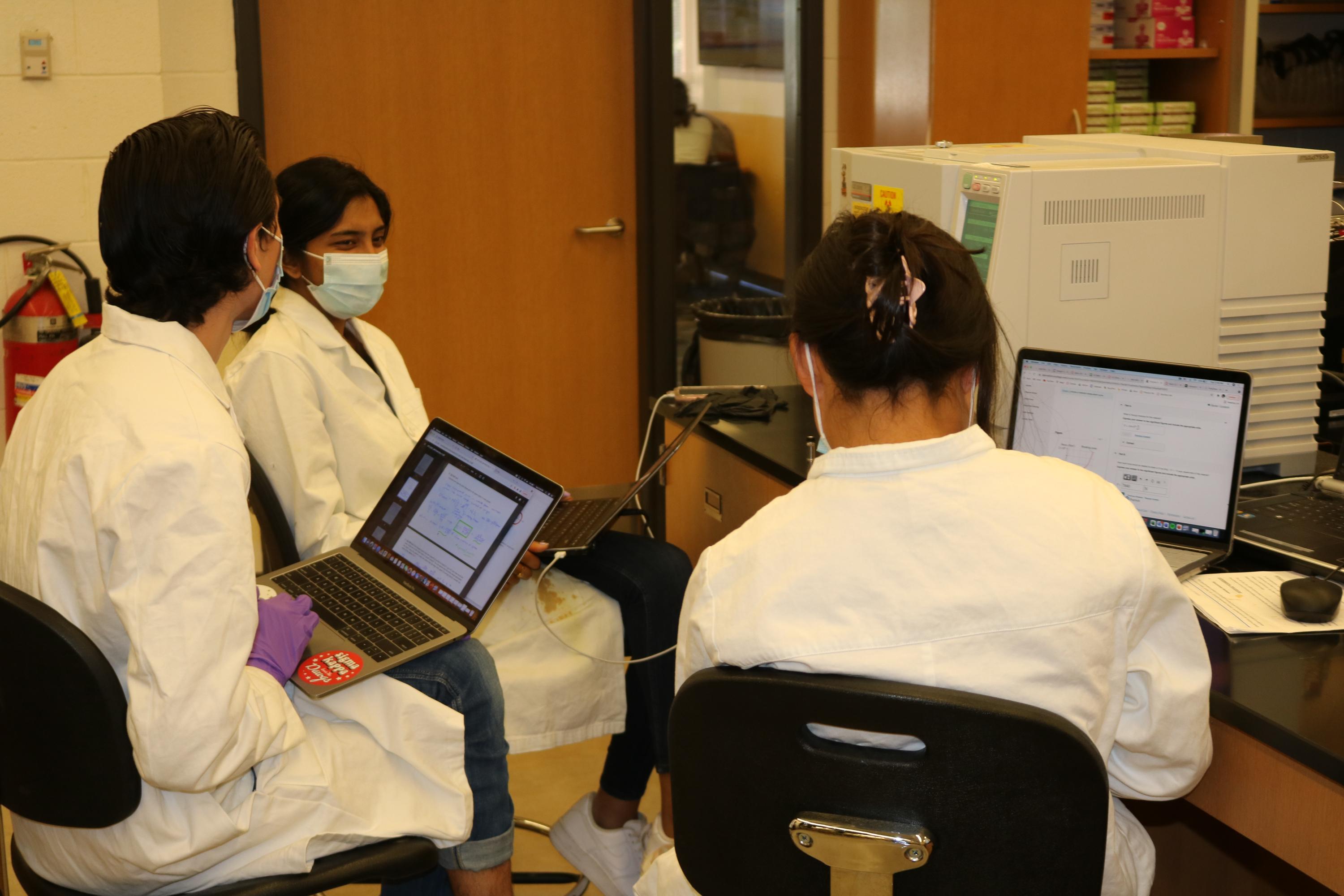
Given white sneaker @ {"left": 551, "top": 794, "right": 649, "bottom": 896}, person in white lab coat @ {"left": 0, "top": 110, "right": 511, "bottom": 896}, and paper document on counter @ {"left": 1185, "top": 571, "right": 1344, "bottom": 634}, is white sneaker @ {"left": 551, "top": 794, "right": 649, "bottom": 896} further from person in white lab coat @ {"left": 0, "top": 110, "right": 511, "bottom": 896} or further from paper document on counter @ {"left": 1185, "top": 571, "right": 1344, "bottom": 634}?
paper document on counter @ {"left": 1185, "top": 571, "right": 1344, "bottom": 634}

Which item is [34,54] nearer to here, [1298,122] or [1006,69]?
[1006,69]

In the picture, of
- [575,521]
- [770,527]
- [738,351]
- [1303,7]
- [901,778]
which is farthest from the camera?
[1303,7]

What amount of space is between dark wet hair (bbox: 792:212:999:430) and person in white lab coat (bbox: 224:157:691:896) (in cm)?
87

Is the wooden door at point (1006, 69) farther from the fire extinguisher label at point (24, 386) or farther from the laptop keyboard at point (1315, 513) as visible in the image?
the fire extinguisher label at point (24, 386)

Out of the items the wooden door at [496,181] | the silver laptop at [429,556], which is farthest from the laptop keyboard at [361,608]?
the wooden door at [496,181]

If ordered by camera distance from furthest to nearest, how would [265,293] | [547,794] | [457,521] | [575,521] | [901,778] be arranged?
[547,794], [575,521], [457,521], [265,293], [901,778]

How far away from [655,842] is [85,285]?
1.73 meters

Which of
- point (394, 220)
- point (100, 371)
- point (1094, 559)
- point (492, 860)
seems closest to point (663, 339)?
point (394, 220)

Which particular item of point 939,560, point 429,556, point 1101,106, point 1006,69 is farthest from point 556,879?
point 1101,106

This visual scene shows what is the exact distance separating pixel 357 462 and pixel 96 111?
4.11 feet

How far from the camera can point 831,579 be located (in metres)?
1.03

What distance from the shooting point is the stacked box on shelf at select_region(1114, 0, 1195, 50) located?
3.59 m

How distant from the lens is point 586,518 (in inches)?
78.4

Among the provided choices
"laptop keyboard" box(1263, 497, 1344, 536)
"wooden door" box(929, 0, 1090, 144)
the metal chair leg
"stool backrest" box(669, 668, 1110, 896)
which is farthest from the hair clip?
"wooden door" box(929, 0, 1090, 144)
